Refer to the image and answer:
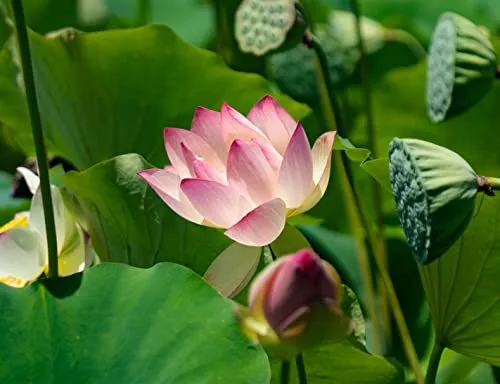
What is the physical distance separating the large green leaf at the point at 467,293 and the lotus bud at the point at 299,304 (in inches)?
10.1

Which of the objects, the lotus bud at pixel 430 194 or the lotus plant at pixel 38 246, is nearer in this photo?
the lotus bud at pixel 430 194

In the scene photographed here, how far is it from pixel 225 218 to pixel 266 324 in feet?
0.46

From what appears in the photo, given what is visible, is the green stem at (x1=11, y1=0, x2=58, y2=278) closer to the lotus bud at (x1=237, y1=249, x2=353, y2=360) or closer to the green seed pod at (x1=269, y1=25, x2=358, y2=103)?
the lotus bud at (x1=237, y1=249, x2=353, y2=360)

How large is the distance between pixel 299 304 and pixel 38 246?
0.30m

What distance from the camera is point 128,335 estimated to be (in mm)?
661

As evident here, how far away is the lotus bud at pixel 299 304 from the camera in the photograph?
0.51 m

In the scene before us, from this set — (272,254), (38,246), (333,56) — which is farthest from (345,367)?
(333,56)

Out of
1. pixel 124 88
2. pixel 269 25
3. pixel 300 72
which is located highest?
pixel 269 25

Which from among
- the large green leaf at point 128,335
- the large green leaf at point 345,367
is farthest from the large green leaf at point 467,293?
the large green leaf at point 128,335

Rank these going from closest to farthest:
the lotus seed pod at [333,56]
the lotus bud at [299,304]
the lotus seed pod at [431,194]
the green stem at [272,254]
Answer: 1. the lotus bud at [299,304]
2. the lotus seed pod at [431,194]
3. the green stem at [272,254]
4. the lotus seed pod at [333,56]

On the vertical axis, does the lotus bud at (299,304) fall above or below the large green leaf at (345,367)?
above

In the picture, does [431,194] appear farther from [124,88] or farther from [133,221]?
[124,88]

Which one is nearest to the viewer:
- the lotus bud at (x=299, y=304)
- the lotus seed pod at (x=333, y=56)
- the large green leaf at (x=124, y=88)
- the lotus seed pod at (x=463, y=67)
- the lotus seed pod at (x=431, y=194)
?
the lotus bud at (x=299, y=304)

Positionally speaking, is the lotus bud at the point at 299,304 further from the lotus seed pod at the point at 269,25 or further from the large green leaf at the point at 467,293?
the lotus seed pod at the point at 269,25
